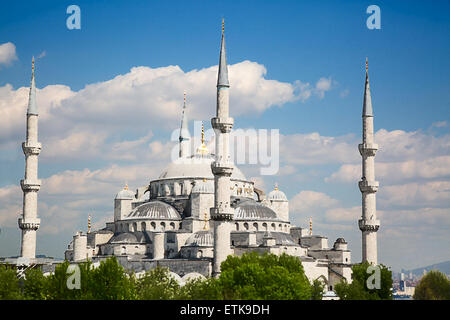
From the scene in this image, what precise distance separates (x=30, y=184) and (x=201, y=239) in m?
14.2

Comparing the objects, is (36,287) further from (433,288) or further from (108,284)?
(433,288)

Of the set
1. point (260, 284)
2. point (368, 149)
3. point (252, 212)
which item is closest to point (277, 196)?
point (252, 212)

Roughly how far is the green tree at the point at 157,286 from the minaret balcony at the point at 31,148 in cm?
876

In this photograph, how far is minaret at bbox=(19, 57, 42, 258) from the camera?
45.8 metres

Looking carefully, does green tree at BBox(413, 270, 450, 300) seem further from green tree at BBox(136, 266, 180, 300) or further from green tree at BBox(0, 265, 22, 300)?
green tree at BBox(0, 265, 22, 300)

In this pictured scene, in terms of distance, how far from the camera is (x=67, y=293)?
107 feet

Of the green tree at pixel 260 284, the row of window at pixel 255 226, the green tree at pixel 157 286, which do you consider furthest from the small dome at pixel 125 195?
the green tree at pixel 260 284

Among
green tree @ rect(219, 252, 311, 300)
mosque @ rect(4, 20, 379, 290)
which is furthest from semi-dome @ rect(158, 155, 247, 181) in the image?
green tree @ rect(219, 252, 311, 300)

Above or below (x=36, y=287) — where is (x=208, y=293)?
below

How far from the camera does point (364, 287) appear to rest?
139 feet

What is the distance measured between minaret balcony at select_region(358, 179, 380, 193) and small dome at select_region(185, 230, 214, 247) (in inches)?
A: 486
